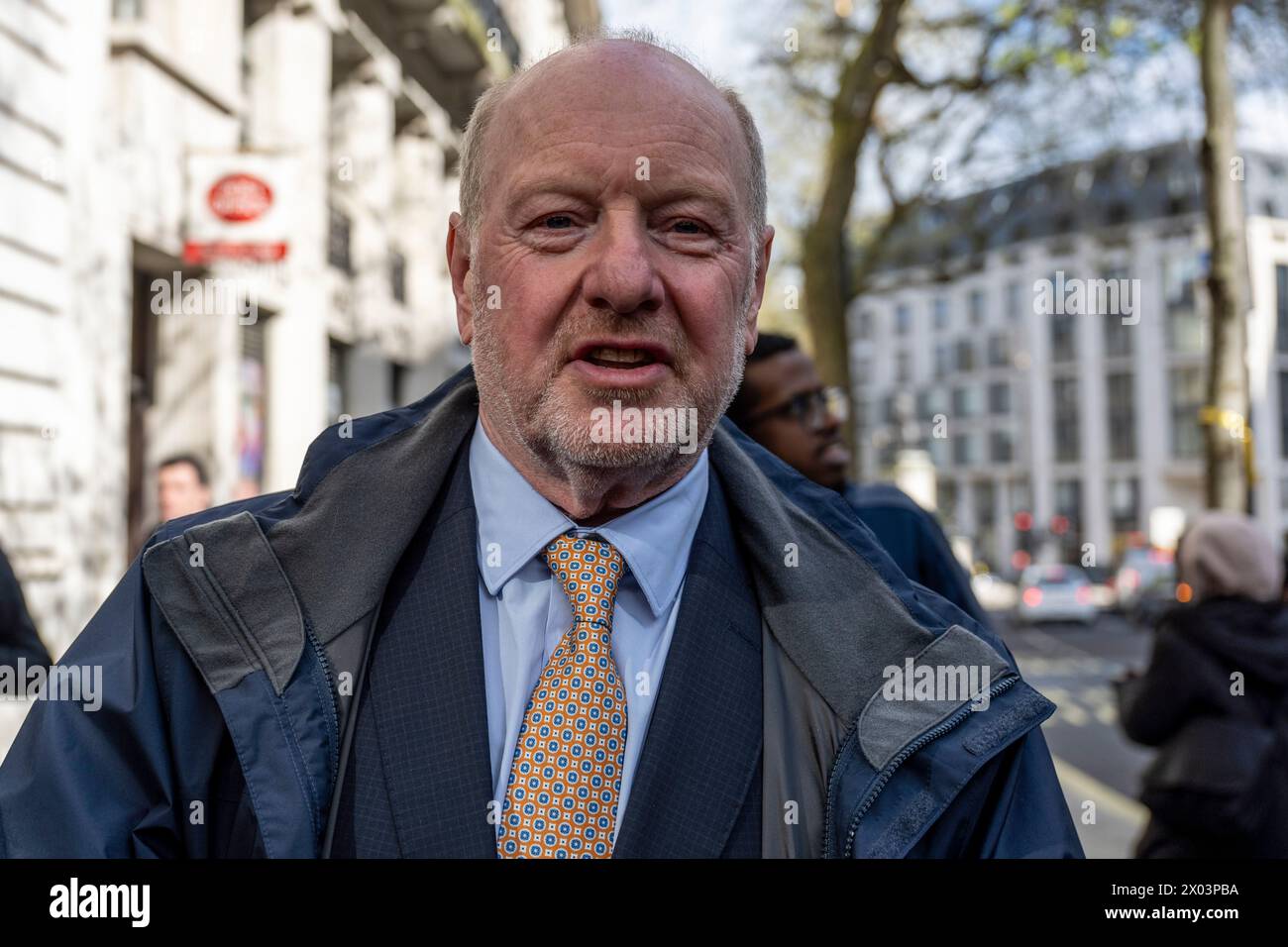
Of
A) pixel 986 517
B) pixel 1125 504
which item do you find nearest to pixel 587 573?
pixel 1125 504

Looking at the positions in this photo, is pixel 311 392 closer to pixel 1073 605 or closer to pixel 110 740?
pixel 110 740

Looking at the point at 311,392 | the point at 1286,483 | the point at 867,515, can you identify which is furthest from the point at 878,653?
the point at 1286,483

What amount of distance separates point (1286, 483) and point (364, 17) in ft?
134

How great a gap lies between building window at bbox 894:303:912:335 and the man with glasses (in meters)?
59.0

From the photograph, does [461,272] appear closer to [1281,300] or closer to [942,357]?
[1281,300]

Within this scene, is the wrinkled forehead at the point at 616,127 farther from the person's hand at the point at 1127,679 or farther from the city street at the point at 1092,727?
the person's hand at the point at 1127,679

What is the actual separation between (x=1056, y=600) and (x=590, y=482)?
35.7 metres

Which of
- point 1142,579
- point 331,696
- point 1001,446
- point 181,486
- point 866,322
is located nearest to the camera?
point 331,696

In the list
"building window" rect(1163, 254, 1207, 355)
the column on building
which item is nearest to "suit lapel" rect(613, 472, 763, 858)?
the column on building

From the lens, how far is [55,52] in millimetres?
6344

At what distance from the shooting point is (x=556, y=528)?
1720 millimetres

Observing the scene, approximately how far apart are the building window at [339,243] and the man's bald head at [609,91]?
28.0 feet

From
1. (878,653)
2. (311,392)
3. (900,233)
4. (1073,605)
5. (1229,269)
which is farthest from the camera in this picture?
(1073,605)

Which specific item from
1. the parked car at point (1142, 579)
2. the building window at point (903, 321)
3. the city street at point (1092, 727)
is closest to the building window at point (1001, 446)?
the building window at point (903, 321)
